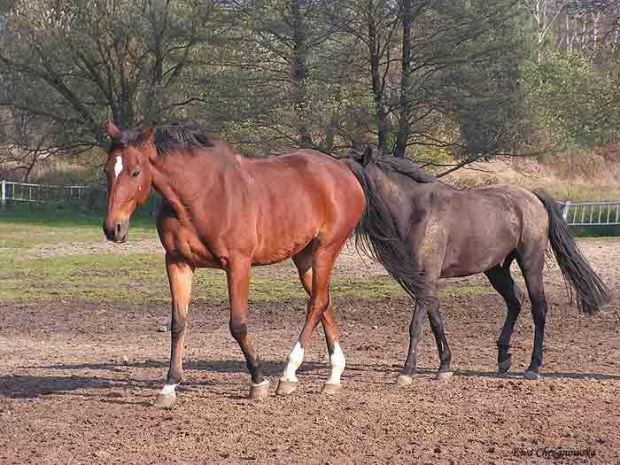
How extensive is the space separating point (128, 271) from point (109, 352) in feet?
23.6

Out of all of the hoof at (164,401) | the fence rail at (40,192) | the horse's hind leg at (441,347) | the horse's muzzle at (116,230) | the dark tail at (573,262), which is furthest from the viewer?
the fence rail at (40,192)

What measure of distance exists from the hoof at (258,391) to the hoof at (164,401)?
60 centimetres

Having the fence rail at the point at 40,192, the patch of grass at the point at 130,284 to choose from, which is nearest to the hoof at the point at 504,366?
the patch of grass at the point at 130,284

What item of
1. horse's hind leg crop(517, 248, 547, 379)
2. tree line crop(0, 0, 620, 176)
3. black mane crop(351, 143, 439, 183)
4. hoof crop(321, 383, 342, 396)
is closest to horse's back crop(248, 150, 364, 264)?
black mane crop(351, 143, 439, 183)

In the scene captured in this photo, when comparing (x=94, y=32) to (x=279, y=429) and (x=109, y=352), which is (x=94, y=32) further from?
(x=279, y=429)

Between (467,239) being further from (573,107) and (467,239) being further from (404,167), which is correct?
(573,107)

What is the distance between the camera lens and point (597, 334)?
35.0 ft

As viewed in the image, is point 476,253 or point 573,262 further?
point 573,262

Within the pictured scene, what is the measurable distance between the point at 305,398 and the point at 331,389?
0.31 metres

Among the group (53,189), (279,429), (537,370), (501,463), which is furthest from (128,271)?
(53,189)

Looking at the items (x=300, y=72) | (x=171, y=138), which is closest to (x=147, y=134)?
(x=171, y=138)

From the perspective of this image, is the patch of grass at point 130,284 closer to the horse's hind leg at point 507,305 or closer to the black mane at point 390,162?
the horse's hind leg at point 507,305

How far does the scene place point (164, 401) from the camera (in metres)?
6.61

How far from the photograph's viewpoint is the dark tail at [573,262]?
9.02 metres
